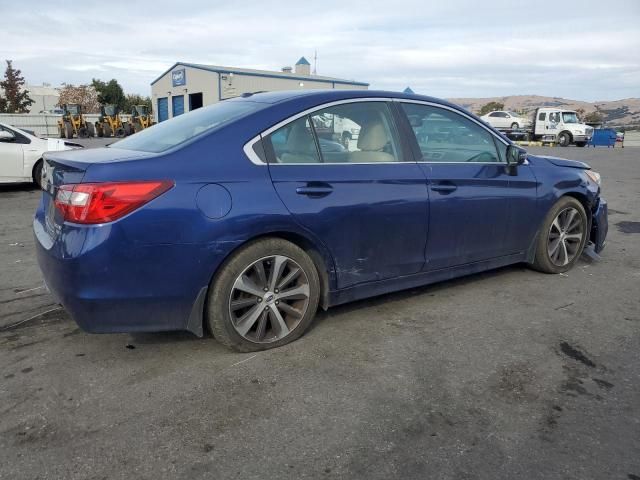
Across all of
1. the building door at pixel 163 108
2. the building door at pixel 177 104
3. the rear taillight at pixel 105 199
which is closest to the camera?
the rear taillight at pixel 105 199

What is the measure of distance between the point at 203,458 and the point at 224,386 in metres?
0.61

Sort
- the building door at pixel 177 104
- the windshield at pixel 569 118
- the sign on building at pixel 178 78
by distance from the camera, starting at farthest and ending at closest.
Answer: the building door at pixel 177 104 < the sign on building at pixel 178 78 < the windshield at pixel 569 118

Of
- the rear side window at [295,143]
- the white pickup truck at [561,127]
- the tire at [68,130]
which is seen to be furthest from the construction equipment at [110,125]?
the rear side window at [295,143]

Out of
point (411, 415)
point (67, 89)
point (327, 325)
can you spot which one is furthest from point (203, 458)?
point (67, 89)

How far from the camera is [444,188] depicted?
12.8 ft

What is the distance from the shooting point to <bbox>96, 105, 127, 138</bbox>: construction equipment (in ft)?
113

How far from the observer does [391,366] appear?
10.4 ft

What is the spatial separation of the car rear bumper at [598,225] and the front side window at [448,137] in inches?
58.3

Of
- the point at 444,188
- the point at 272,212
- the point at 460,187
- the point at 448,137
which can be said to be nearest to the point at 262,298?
the point at 272,212

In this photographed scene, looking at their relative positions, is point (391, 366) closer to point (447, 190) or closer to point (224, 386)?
point (224, 386)

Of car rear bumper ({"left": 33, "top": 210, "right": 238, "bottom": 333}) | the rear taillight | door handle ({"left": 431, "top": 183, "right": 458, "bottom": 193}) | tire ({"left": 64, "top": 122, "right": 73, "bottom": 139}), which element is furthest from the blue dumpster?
the rear taillight

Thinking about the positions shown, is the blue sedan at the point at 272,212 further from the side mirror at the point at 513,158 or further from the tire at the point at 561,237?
the tire at the point at 561,237

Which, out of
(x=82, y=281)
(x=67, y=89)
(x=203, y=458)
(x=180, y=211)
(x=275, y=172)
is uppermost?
(x=67, y=89)

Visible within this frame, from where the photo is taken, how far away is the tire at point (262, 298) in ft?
10.2
